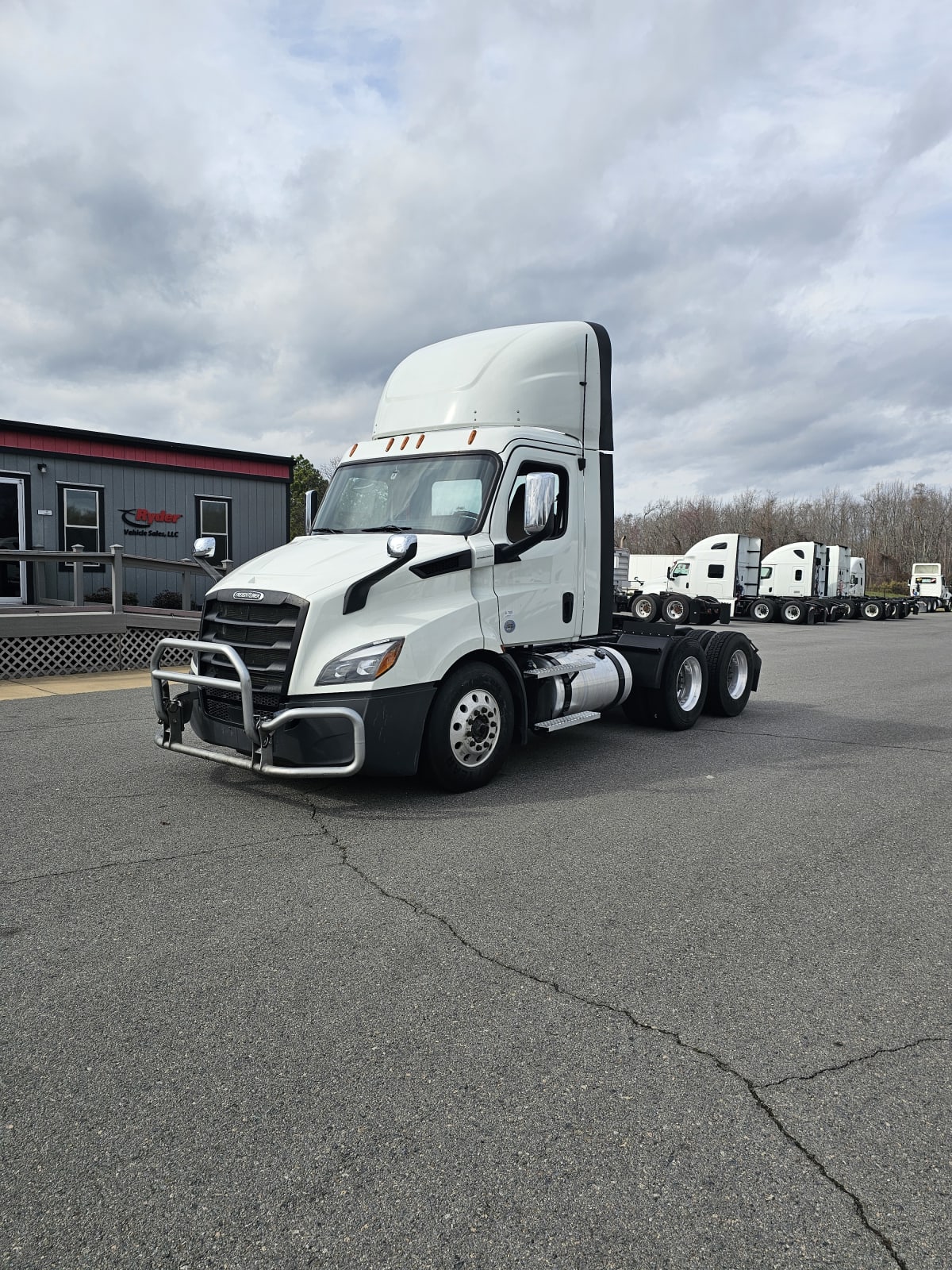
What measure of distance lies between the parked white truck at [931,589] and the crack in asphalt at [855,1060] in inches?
2455

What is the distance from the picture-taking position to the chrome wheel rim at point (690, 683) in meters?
9.16

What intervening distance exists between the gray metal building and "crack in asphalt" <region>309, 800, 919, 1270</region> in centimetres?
1440

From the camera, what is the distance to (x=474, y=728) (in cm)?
629

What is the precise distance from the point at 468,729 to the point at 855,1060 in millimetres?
3575

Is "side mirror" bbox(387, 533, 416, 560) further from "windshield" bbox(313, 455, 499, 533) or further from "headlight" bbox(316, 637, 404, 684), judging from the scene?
"windshield" bbox(313, 455, 499, 533)

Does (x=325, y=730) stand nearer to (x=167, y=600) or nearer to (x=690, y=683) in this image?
(x=690, y=683)

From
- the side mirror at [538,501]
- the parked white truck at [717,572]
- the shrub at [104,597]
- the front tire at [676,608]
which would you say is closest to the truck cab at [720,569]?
the parked white truck at [717,572]

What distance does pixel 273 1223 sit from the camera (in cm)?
222

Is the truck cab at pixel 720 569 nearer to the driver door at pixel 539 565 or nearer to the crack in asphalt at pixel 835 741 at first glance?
the crack in asphalt at pixel 835 741

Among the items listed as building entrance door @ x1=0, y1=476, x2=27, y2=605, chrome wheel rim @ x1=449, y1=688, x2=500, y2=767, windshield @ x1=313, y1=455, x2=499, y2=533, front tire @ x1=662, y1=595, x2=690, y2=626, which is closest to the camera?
chrome wheel rim @ x1=449, y1=688, x2=500, y2=767

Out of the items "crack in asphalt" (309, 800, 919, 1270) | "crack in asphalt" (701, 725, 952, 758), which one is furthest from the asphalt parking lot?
"crack in asphalt" (701, 725, 952, 758)

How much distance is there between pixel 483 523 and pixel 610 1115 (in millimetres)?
4508

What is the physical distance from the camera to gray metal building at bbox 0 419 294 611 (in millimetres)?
17219

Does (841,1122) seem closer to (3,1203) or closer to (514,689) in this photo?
(3,1203)
